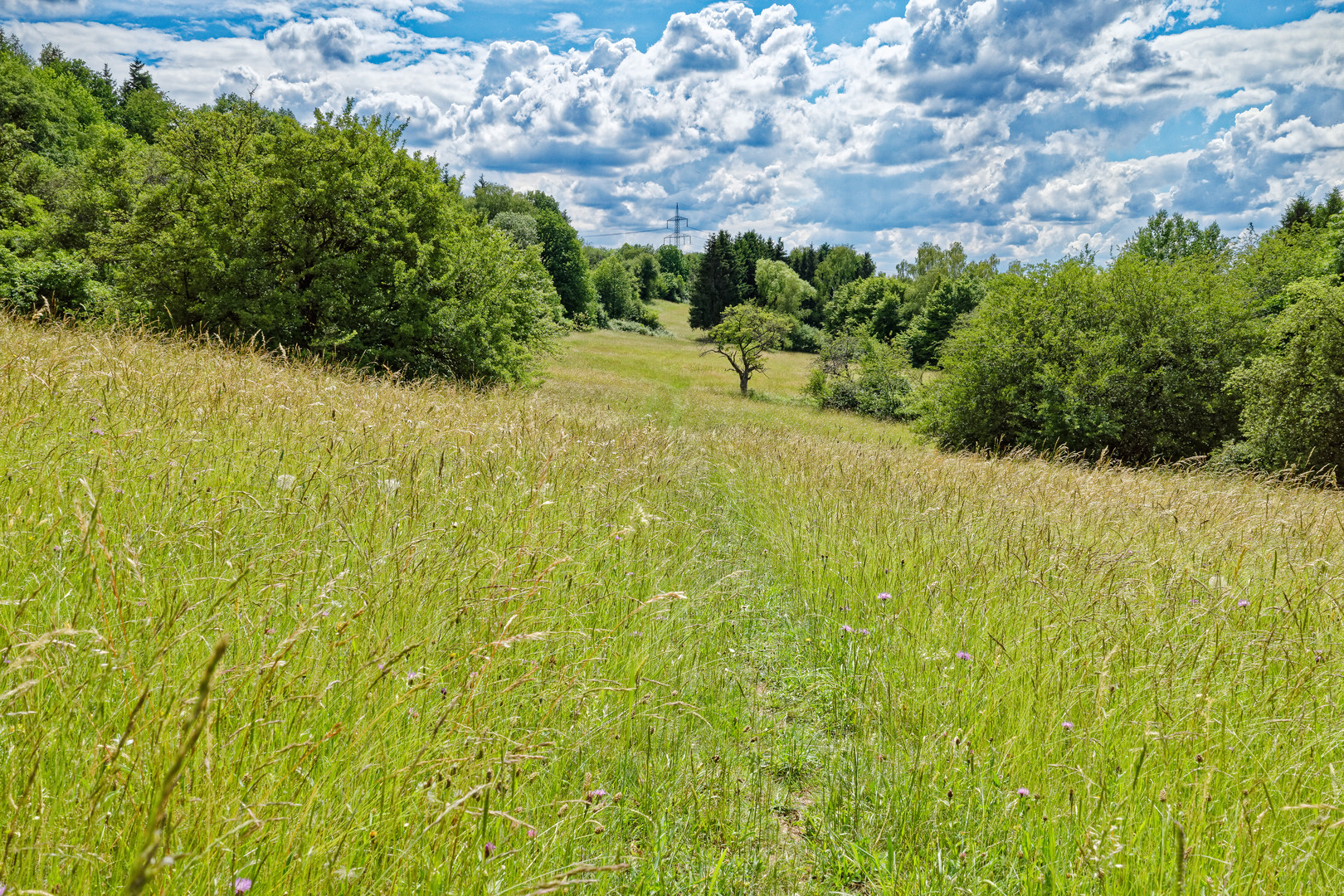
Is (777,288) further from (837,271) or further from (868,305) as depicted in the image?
(837,271)

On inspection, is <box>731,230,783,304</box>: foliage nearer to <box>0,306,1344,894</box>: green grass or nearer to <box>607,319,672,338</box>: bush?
<box>607,319,672,338</box>: bush

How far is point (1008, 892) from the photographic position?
7.32 ft

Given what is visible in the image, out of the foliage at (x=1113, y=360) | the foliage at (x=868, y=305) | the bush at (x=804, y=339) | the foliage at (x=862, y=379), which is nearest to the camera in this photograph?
the foliage at (x=1113, y=360)

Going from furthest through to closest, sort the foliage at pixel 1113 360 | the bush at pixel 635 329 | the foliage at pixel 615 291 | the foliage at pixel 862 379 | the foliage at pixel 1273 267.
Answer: the foliage at pixel 615 291
the bush at pixel 635 329
the foliage at pixel 862 379
the foliage at pixel 1273 267
the foliage at pixel 1113 360

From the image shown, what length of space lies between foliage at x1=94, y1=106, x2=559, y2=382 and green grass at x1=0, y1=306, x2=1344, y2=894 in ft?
36.7

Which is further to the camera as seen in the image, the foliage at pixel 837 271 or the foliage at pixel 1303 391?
the foliage at pixel 837 271

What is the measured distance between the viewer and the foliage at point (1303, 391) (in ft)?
56.7

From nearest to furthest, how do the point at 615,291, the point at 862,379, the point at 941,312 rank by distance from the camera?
the point at 862,379, the point at 941,312, the point at 615,291

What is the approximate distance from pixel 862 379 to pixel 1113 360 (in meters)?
21.0

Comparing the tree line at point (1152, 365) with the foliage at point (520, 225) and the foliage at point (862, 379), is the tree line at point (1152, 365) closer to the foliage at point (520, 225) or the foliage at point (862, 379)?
the foliage at point (862, 379)

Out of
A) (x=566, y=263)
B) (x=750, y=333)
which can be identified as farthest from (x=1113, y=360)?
(x=566, y=263)

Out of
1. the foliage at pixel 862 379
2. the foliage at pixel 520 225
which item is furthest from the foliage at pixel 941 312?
the foliage at pixel 520 225

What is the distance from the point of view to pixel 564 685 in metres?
2.51

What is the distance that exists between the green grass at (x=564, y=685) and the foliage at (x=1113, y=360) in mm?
19278
